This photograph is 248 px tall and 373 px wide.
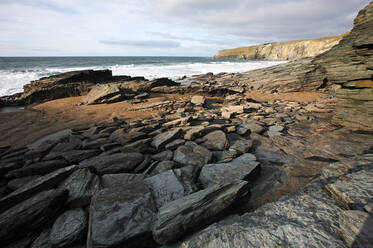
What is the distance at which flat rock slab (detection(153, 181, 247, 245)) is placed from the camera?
70.2 inches

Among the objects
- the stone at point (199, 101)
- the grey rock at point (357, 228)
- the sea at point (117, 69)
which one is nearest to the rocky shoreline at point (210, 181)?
the grey rock at point (357, 228)

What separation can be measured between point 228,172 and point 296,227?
1534 millimetres

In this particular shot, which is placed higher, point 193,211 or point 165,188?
point 193,211

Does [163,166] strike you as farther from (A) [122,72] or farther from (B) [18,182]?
(A) [122,72]

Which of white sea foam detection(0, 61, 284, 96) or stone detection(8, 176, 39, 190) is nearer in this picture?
stone detection(8, 176, 39, 190)

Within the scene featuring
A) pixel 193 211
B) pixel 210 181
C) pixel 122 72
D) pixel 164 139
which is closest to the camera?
pixel 193 211

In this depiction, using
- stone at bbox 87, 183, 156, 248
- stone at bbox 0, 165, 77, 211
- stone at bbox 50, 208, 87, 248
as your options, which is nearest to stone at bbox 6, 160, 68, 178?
stone at bbox 0, 165, 77, 211

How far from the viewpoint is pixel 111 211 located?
80.5 inches

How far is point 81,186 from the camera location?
2654 millimetres

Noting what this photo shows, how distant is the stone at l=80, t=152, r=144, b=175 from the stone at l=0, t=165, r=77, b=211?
40 cm

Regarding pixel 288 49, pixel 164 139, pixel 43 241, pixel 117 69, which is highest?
pixel 288 49

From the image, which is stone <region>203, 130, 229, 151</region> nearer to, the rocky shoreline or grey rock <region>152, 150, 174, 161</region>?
the rocky shoreline

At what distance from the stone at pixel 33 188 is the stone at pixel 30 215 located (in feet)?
0.77

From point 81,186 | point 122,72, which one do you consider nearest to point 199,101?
point 81,186
